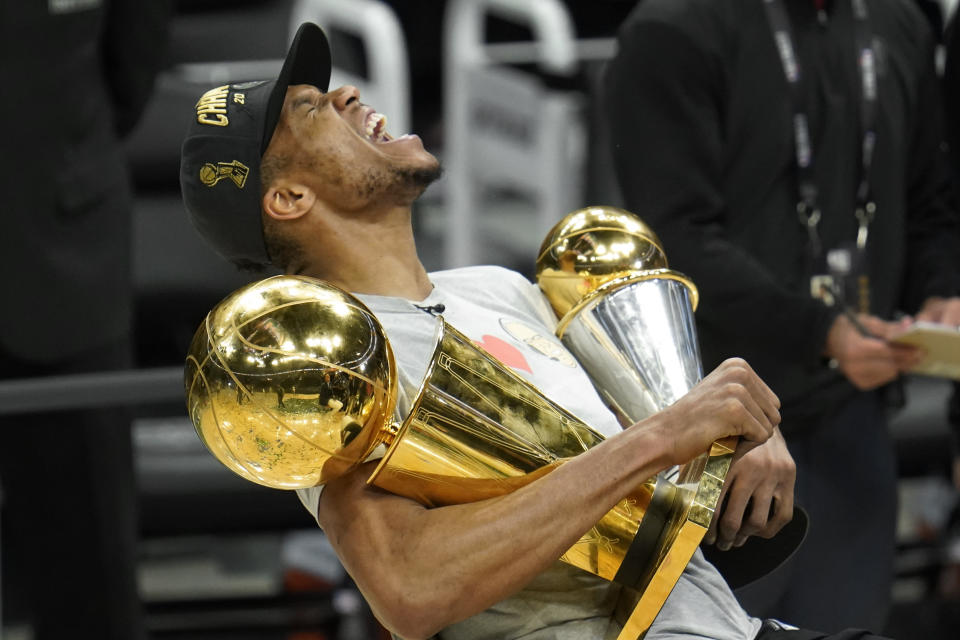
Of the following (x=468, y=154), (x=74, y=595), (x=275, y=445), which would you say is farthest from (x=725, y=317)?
(x=468, y=154)

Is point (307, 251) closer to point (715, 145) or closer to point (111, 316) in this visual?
point (715, 145)

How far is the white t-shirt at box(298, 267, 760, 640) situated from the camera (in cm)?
198

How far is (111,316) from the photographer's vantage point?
340 cm

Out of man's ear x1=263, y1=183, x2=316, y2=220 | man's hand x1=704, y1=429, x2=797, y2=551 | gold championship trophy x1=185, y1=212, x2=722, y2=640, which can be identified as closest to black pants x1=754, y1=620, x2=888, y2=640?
man's hand x1=704, y1=429, x2=797, y2=551

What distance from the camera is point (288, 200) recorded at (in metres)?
2.17

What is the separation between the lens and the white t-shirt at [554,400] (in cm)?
198

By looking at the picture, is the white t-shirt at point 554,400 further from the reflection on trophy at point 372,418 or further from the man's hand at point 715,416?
the man's hand at point 715,416

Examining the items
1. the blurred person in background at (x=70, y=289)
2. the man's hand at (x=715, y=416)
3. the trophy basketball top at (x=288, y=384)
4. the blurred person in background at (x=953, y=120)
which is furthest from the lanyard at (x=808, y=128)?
the blurred person in background at (x=70, y=289)

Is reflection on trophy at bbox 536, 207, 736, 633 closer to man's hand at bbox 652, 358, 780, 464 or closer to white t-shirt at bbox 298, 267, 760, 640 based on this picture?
white t-shirt at bbox 298, 267, 760, 640

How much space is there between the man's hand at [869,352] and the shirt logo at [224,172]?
1.23 metres

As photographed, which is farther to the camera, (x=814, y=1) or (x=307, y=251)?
(x=814, y=1)

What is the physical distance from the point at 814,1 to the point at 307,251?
126 centimetres

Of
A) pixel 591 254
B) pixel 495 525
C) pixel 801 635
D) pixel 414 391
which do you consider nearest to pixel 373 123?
pixel 591 254

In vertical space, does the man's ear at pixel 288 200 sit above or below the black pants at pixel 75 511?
above
